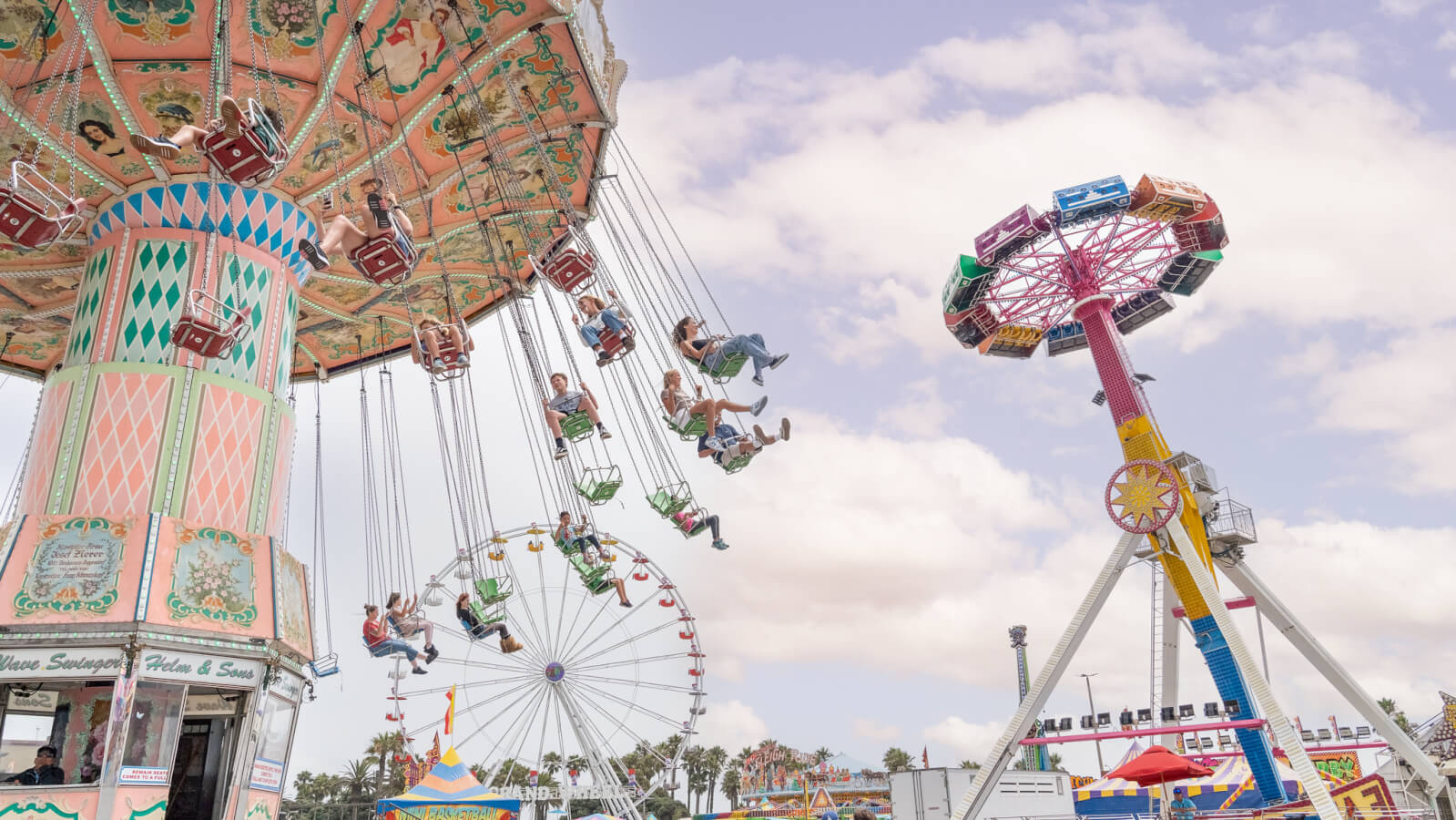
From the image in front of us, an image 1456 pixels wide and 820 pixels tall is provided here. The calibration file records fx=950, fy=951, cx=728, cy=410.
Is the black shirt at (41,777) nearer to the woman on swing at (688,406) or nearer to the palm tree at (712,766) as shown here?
the woman on swing at (688,406)

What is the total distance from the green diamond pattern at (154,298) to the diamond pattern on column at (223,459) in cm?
82

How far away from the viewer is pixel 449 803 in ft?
52.9

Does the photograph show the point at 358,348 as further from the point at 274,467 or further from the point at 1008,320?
the point at 1008,320

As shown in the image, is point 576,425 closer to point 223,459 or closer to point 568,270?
point 568,270

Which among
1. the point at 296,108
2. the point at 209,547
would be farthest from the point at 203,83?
the point at 209,547

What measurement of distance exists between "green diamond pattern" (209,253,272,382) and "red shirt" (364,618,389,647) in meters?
4.32

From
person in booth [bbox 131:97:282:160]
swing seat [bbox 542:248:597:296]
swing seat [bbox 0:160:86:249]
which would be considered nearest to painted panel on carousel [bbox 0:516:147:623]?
swing seat [bbox 0:160:86:249]

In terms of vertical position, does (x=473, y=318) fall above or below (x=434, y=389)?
above

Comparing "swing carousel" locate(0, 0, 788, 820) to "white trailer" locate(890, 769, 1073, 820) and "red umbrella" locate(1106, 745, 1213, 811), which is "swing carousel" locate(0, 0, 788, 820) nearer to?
"red umbrella" locate(1106, 745, 1213, 811)

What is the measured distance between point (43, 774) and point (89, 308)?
5.31m

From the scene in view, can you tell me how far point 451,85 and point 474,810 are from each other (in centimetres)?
1179

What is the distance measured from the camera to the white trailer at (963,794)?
87.8 ft

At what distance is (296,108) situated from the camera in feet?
38.1

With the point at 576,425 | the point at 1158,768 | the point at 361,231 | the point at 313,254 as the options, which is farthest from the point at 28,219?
the point at 1158,768
